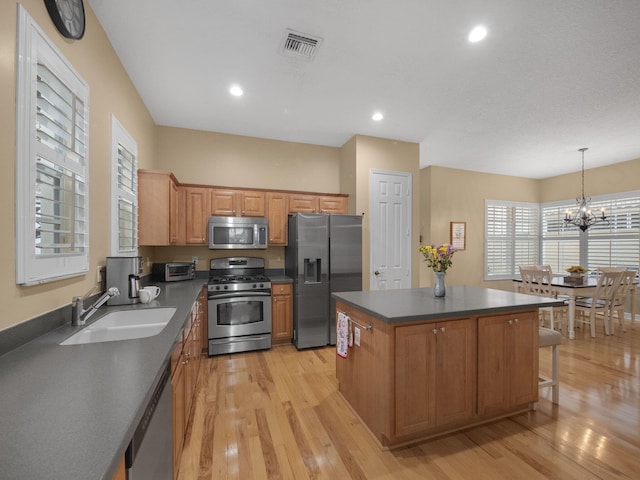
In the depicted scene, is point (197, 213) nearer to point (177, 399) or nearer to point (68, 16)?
point (68, 16)

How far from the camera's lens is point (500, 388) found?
218 cm

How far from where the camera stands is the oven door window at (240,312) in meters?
3.61

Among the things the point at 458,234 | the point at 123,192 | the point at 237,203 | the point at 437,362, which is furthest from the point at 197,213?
the point at 458,234

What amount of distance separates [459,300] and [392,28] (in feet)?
7.25

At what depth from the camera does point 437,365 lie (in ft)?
6.49

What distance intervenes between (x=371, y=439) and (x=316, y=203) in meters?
3.10

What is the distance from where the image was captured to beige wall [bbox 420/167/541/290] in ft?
19.5

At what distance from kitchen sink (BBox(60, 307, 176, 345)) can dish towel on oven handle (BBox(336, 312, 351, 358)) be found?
1.31 metres

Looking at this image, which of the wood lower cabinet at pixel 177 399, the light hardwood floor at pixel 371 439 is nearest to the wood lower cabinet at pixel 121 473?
the wood lower cabinet at pixel 177 399

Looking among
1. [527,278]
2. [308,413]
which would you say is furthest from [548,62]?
[308,413]

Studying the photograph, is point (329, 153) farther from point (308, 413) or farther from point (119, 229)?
point (308, 413)

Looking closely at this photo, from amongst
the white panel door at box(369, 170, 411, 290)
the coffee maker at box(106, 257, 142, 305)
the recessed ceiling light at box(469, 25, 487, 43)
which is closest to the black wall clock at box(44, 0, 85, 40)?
the coffee maker at box(106, 257, 142, 305)

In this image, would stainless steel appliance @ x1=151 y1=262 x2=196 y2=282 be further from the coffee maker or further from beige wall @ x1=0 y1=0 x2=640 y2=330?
the coffee maker

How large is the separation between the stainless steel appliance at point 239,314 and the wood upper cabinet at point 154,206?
0.86 meters
